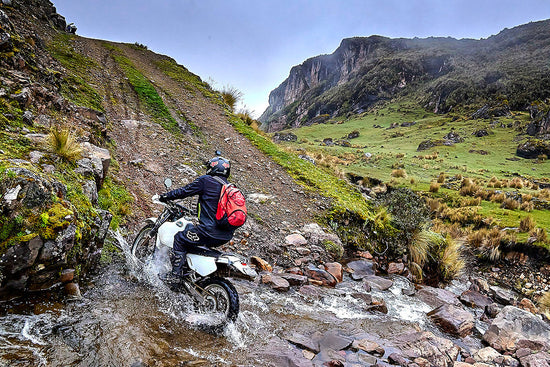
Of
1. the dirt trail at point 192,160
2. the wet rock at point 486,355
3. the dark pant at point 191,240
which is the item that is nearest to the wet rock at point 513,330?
the wet rock at point 486,355

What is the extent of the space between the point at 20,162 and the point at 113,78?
1337 cm

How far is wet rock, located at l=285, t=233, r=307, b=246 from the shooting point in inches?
301

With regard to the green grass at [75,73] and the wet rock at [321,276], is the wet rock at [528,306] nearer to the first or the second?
the wet rock at [321,276]

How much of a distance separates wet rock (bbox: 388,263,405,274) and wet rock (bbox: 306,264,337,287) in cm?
239

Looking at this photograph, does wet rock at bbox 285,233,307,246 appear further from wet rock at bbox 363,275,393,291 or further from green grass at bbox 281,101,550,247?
green grass at bbox 281,101,550,247

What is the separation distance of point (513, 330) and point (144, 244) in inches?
269

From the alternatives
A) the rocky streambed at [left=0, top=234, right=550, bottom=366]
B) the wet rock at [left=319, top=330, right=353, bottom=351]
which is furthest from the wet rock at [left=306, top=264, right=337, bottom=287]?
the wet rock at [left=319, top=330, right=353, bottom=351]

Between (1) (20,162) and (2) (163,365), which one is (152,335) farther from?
(1) (20,162)

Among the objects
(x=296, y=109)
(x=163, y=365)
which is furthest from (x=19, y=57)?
(x=296, y=109)

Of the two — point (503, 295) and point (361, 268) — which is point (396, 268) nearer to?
point (361, 268)

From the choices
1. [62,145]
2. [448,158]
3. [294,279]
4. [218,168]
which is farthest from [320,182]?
[448,158]

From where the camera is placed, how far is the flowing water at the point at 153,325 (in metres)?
2.92

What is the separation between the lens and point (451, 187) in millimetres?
20734

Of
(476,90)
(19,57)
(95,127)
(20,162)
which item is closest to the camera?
(20,162)
